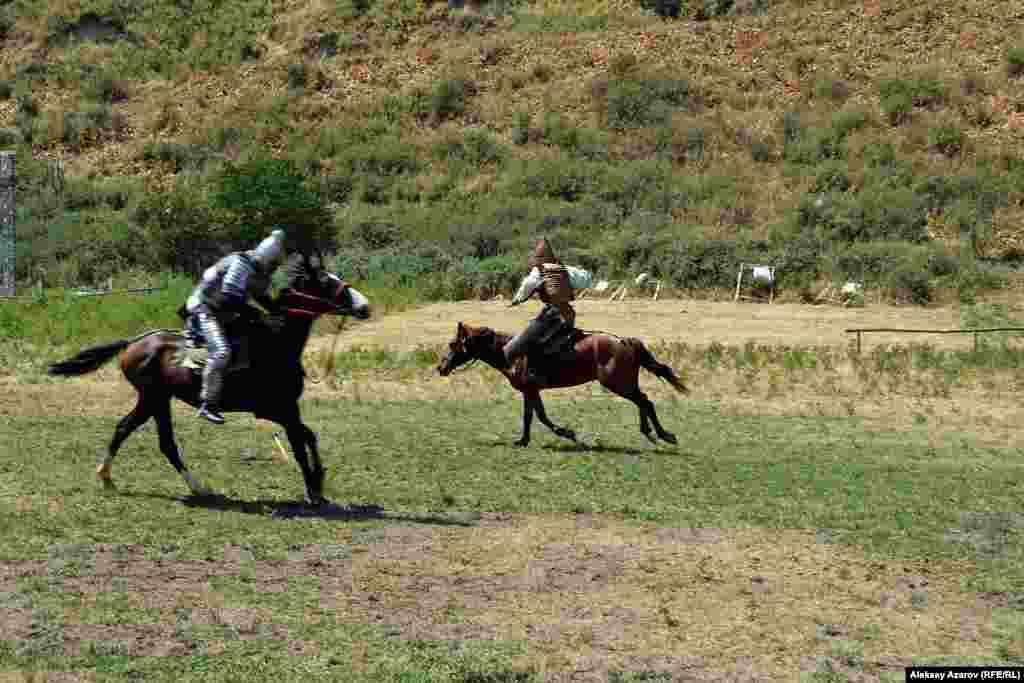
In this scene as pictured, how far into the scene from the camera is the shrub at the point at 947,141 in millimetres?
51969

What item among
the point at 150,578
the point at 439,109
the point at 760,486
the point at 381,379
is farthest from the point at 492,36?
the point at 150,578

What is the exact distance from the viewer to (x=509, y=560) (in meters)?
10.5

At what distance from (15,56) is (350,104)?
1915cm

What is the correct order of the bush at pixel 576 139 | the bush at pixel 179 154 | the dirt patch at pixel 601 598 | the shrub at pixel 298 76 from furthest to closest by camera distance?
the shrub at pixel 298 76 → the bush at pixel 179 154 → the bush at pixel 576 139 → the dirt patch at pixel 601 598

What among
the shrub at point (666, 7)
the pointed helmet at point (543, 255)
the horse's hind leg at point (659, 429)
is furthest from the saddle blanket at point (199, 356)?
the shrub at point (666, 7)

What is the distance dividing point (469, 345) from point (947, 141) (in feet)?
129

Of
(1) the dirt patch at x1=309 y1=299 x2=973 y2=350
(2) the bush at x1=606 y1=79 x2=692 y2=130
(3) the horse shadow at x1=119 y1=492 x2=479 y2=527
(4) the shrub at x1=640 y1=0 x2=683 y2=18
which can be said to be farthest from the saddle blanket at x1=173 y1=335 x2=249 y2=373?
(4) the shrub at x1=640 y1=0 x2=683 y2=18

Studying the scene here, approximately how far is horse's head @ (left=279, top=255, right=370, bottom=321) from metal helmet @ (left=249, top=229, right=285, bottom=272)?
35 centimetres

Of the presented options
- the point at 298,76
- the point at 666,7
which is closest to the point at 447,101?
the point at 298,76

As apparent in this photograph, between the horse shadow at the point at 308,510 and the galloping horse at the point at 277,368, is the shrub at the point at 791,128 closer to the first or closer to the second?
the galloping horse at the point at 277,368

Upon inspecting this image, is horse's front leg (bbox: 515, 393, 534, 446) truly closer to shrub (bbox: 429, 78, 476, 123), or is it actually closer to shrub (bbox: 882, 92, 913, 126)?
shrub (bbox: 882, 92, 913, 126)

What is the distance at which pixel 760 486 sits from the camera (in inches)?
553

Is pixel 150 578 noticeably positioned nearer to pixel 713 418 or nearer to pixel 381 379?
pixel 713 418

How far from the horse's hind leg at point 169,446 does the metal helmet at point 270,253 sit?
171cm
